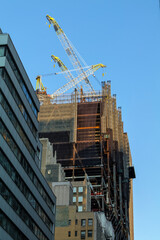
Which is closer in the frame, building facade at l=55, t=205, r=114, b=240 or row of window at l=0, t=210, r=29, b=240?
row of window at l=0, t=210, r=29, b=240

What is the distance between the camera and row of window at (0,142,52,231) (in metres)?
55.1

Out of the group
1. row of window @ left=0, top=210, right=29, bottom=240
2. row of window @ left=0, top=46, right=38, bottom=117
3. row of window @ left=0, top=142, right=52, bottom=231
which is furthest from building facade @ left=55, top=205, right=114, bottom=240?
row of window @ left=0, top=210, right=29, bottom=240

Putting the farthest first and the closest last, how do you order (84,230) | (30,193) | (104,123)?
1. (104,123)
2. (84,230)
3. (30,193)

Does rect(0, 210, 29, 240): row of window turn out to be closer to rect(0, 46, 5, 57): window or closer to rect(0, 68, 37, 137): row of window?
rect(0, 68, 37, 137): row of window

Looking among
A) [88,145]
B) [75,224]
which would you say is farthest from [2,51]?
[88,145]

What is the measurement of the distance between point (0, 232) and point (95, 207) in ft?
393

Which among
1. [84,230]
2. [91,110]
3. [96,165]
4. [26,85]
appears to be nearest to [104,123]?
[91,110]

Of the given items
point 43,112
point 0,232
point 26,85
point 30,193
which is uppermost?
point 43,112

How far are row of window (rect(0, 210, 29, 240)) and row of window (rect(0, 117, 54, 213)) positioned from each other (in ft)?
28.9

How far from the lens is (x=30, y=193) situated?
65.4 meters

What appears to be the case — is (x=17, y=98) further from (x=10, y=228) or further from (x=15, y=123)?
(x=10, y=228)

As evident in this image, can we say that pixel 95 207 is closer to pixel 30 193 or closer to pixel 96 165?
pixel 96 165

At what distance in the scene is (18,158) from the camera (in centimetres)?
6056

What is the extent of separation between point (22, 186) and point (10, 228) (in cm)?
740
